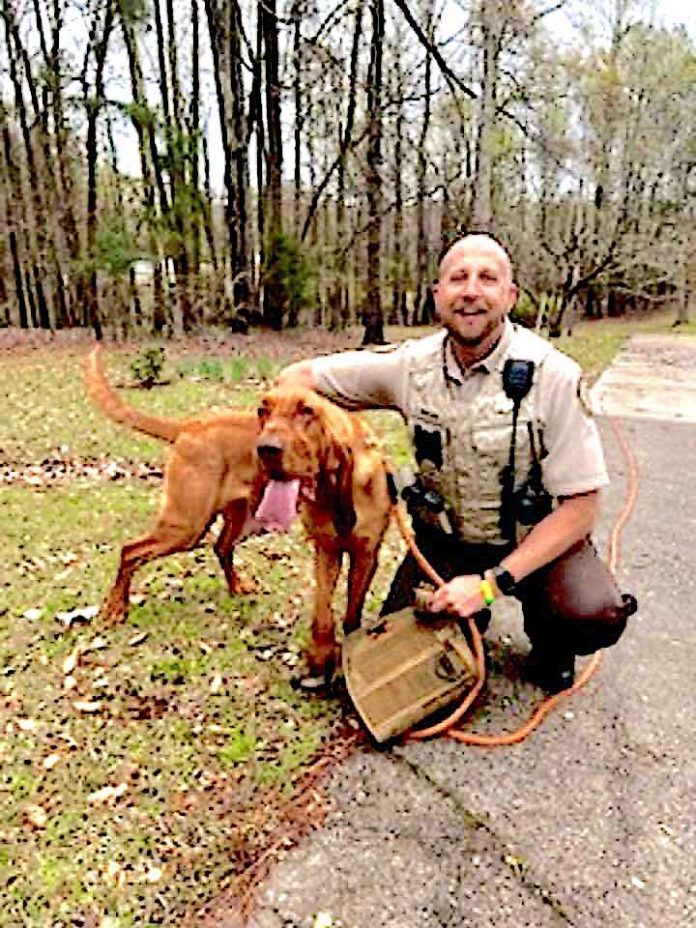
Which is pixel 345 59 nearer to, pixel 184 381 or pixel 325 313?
pixel 325 313

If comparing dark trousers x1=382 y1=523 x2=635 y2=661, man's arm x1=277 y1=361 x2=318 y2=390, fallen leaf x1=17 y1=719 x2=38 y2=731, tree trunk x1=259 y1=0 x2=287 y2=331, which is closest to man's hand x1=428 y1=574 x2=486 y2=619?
dark trousers x1=382 y1=523 x2=635 y2=661

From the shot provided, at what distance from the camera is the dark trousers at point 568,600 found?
270 centimetres

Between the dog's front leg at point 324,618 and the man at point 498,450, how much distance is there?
0.38 meters

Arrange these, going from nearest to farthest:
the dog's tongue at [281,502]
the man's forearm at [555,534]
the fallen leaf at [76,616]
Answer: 1. the dog's tongue at [281,502]
2. the man's forearm at [555,534]
3. the fallen leaf at [76,616]

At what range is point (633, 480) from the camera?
614 cm

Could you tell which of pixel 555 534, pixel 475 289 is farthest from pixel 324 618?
pixel 475 289

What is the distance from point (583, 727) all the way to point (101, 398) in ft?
7.33

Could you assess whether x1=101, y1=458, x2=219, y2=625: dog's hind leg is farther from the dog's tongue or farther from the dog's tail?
the dog's tongue

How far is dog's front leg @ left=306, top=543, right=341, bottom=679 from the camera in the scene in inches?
112

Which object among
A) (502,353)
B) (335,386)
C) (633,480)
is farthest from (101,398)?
(633,480)

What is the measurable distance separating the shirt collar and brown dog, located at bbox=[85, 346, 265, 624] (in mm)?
836

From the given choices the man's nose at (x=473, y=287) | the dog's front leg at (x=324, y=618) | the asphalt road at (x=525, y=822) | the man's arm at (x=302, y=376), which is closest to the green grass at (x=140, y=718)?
the dog's front leg at (x=324, y=618)

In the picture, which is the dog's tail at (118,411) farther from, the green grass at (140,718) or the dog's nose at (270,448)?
the dog's nose at (270,448)

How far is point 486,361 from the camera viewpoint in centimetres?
260
